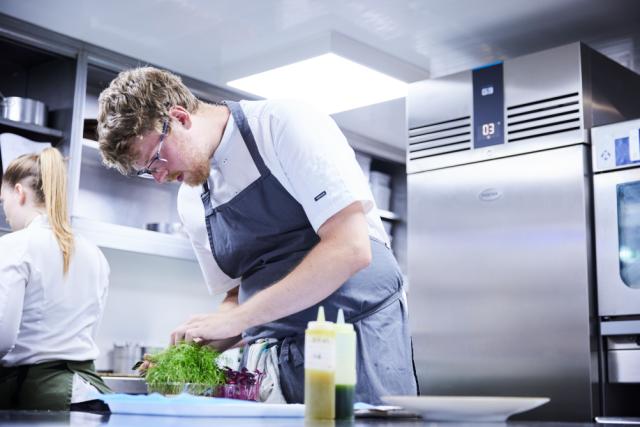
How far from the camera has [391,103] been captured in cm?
425

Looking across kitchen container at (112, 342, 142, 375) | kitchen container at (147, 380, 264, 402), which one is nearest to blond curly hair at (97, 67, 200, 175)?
kitchen container at (147, 380, 264, 402)

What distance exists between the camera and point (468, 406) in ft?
3.75

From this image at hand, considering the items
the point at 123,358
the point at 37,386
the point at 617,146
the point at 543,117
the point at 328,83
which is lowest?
the point at 37,386

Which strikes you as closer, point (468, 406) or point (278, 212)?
point (468, 406)

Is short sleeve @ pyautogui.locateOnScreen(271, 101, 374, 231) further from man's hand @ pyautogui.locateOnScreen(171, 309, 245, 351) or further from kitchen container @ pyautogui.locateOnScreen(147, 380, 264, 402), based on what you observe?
kitchen container @ pyautogui.locateOnScreen(147, 380, 264, 402)

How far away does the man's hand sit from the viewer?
175 centimetres

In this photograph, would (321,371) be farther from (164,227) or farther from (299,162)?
(164,227)

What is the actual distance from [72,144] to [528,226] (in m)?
1.93

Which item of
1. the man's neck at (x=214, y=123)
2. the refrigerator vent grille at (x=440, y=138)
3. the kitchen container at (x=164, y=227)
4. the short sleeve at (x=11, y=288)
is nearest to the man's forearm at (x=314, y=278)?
the man's neck at (x=214, y=123)

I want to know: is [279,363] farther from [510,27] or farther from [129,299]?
[129,299]

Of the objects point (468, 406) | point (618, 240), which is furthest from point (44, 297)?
point (468, 406)

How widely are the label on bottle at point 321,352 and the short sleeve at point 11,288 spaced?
1829 mm

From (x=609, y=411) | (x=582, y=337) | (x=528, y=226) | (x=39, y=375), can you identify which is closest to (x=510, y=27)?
(x=528, y=226)

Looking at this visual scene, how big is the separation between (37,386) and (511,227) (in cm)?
176
